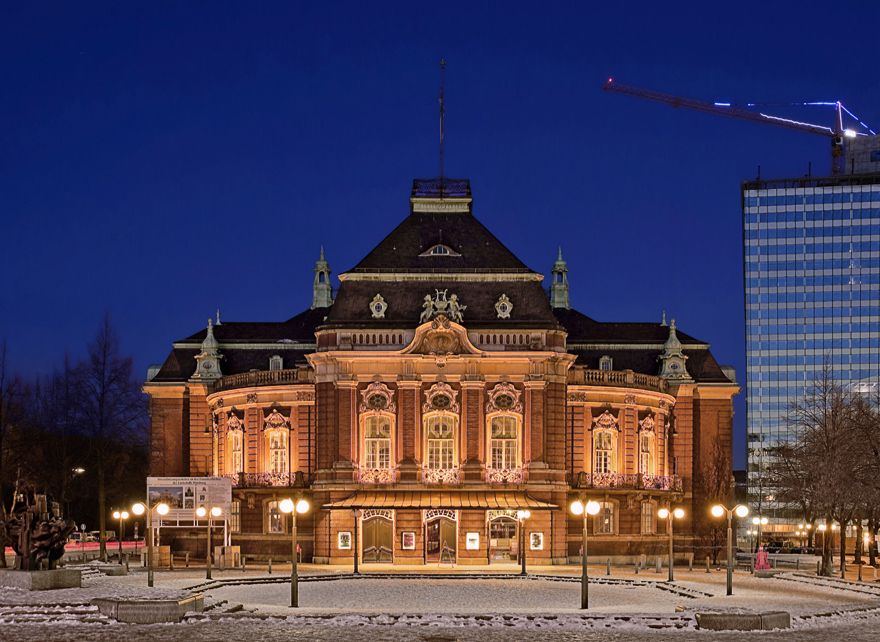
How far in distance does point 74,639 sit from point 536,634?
11.7 m

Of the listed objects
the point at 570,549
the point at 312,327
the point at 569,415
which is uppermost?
the point at 312,327

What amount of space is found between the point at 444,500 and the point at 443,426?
13.7ft

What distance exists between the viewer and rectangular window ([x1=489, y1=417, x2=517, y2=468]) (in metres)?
67.3

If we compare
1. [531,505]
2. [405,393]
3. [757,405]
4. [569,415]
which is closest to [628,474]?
[569,415]

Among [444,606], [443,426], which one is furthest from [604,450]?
[444,606]

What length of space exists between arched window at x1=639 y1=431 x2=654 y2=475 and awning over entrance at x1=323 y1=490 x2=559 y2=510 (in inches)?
392

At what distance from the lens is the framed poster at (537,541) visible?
66.0m

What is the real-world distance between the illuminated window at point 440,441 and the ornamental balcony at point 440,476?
58 centimetres

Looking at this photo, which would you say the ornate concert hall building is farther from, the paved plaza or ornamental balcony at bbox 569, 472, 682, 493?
the paved plaza

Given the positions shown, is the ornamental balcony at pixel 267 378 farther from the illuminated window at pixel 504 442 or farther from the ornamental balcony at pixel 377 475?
the illuminated window at pixel 504 442

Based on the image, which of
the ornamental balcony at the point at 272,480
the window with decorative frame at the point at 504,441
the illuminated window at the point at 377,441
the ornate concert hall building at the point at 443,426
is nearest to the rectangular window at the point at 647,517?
the ornate concert hall building at the point at 443,426

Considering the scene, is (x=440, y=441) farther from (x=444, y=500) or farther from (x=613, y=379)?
(x=613, y=379)

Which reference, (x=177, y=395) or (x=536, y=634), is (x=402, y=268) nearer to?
(x=177, y=395)

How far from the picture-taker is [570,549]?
68.5 meters
